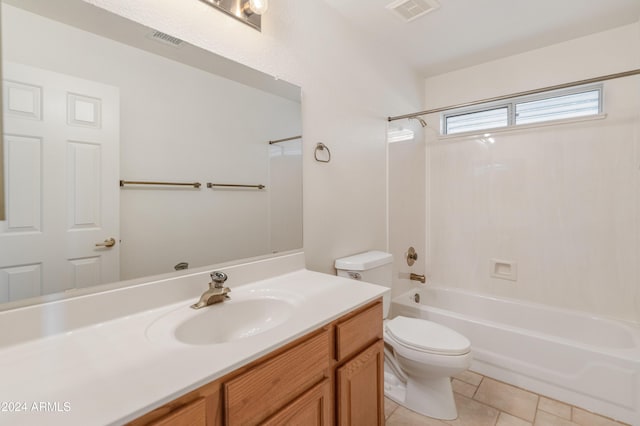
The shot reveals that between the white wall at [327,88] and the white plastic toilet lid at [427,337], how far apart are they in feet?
1.77

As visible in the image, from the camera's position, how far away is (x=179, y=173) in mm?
1180

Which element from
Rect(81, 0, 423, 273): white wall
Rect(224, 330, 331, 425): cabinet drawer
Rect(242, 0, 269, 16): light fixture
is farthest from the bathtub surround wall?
Rect(224, 330, 331, 425): cabinet drawer

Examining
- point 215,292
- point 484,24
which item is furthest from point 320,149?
point 484,24

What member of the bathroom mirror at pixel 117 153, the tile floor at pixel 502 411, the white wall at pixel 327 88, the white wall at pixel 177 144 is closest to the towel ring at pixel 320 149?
the white wall at pixel 327 88

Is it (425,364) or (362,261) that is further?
(362,261)

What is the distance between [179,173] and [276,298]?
64cm

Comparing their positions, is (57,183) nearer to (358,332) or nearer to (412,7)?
(358,332)

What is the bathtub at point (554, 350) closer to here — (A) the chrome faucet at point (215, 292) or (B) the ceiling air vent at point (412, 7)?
(A) the chrome faucet at point (215, 292)

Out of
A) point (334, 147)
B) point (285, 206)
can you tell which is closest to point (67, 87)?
point (285, 206)

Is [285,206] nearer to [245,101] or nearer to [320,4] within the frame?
[245,101]

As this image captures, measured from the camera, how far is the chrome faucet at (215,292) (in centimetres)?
108

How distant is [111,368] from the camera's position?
0.67 m

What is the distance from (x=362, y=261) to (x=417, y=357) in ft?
1.97

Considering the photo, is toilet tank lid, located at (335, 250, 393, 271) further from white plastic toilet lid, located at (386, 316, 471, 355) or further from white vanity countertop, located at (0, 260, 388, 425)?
white vanity countertop, located at (0, 260, 388, 425)
